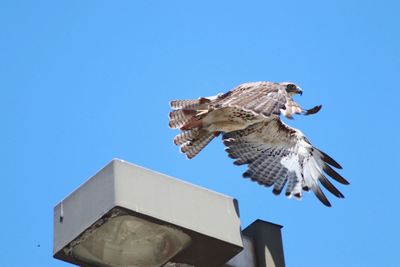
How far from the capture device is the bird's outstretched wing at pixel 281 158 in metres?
8.62

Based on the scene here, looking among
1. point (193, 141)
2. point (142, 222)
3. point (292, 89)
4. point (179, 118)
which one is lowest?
point (142, 222)

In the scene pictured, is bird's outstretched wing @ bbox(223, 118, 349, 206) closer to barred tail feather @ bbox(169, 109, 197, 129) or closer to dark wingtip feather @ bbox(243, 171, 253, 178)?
dark wingtip feather @ bbox(243, 171, 253, 178)

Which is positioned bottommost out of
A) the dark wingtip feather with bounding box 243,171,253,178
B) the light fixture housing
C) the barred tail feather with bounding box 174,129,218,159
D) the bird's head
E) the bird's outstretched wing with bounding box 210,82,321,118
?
the light fixture housing

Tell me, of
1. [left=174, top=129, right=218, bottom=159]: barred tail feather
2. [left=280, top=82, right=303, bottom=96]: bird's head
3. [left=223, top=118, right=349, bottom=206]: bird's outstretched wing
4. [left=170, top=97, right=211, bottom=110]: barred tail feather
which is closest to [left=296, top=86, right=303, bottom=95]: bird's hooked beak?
[left=280, top=82, right=303, bottom=96]: bird's head

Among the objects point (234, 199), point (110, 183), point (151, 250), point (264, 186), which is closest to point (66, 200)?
point (110, 183)

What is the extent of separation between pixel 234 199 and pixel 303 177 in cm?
443

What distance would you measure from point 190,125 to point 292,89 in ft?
4.16

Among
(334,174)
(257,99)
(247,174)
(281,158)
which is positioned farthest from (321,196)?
(281,158)

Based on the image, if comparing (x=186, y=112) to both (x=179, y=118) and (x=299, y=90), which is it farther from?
(x=299, y=90)

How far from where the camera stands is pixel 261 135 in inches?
371

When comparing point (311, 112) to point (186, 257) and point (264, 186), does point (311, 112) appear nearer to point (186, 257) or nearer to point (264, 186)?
point (264, 186)

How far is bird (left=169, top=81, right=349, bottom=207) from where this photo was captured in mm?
8555

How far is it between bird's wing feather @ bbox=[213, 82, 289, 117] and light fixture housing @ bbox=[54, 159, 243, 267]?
390cm

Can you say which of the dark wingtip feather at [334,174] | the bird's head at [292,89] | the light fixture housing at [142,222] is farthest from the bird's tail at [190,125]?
the light fixture housing at [142,222]
